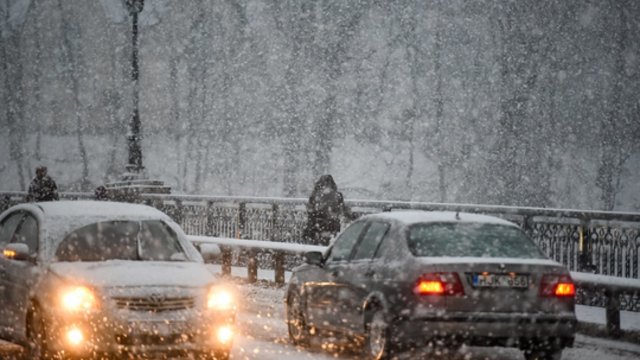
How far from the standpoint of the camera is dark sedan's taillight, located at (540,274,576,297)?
9.27m

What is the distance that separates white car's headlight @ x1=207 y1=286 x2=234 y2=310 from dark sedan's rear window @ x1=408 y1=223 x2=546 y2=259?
1556mm

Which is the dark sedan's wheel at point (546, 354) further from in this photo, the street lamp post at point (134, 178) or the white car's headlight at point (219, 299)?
the street lamp post at point (134, 178)

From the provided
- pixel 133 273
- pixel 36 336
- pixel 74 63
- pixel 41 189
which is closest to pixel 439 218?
pixel 133 273

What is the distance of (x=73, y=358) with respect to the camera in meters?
9.00

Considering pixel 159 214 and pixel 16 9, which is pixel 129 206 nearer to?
pixel 159 214

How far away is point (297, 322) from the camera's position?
11.6 metres

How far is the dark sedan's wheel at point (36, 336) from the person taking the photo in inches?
363

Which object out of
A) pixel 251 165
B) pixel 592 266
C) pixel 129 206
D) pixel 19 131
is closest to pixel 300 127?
pixel 251 165

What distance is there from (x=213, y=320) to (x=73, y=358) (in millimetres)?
1145

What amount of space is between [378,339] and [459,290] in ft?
2.99

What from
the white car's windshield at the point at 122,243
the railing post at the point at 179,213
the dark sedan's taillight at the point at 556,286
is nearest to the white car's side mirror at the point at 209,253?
the white car's windshield at the point at 122,243

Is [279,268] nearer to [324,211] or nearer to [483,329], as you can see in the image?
[324,211]

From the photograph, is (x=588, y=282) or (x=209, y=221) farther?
(x=209, y=221)

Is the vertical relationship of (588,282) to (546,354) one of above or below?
above
